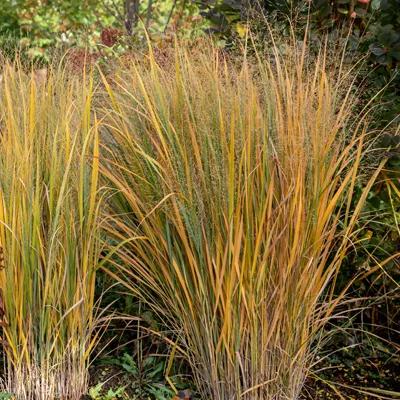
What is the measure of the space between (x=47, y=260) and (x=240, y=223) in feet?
2.35

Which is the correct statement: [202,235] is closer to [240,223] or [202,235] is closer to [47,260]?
[240,223]

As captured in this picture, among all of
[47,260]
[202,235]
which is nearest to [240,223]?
[202,235]

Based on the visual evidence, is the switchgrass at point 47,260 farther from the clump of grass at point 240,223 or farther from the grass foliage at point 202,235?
A: the clump of grass at point 240,223

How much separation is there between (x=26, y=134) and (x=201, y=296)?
33.8 inches

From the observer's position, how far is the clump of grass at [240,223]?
Answer: 2.52m

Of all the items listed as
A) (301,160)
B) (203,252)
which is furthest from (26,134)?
(301,160)

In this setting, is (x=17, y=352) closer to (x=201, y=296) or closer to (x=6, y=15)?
(x=201, y=296)

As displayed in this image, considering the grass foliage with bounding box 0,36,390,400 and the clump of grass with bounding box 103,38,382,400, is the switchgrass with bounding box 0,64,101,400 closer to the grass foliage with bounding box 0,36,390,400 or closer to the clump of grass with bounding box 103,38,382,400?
the grass foliage with bounding box 0,36,390,400

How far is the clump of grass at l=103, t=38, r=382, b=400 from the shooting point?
2518mm

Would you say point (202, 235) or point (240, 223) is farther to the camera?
point (202, 235)

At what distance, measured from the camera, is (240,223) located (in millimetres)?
2477

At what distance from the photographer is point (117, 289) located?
317cm

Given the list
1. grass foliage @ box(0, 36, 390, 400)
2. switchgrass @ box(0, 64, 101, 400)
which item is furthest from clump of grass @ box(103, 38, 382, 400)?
switchgrass @ box(0, 64, 101, 400)

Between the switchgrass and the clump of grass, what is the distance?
16 centimetres
